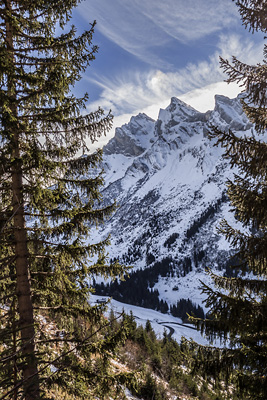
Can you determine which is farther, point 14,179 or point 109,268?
point 109,268

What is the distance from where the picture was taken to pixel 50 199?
5398 mm

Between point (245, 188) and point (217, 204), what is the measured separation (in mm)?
198058

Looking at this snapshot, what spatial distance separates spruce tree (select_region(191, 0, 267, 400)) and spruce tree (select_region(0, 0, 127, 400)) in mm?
2488

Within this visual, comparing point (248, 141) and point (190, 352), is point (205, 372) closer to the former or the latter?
point (190, 352)

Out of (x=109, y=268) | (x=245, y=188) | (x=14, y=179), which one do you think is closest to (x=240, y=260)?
(x=245, y=188)

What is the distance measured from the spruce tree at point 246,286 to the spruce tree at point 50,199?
2.49 meters

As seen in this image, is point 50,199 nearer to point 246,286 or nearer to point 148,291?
point 246,286

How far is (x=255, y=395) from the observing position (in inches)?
217

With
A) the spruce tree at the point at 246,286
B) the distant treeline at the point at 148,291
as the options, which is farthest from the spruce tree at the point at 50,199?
the distant treeline at the point at 148,291

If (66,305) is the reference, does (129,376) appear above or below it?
below

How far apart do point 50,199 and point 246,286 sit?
5.24 m

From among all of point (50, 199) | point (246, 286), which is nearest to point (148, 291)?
point (246, 286)

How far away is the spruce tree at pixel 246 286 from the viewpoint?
5539mm

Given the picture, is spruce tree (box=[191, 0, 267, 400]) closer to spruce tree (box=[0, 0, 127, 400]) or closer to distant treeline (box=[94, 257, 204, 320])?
spruce tree (box=[0, 0, 127, 400])
